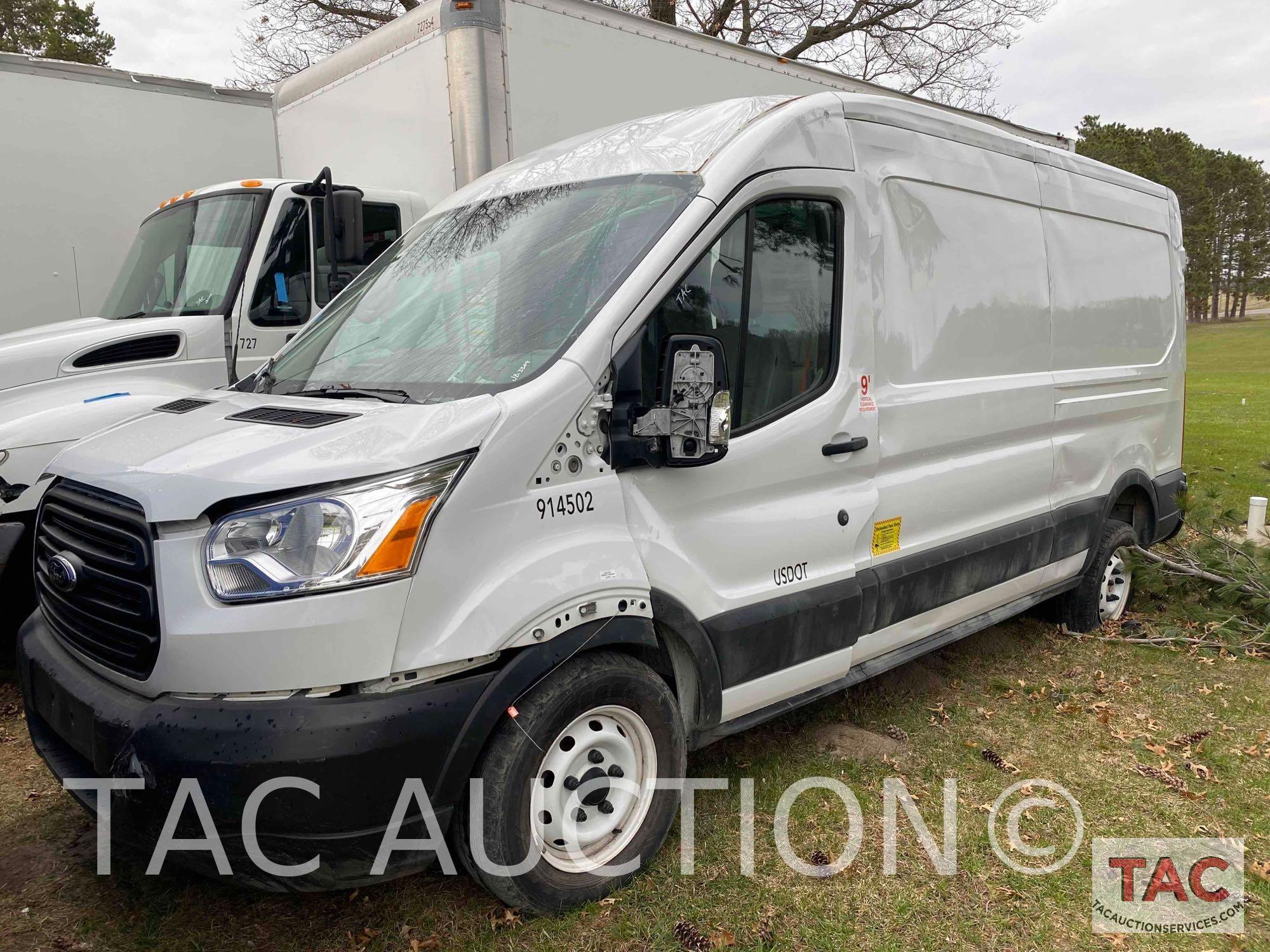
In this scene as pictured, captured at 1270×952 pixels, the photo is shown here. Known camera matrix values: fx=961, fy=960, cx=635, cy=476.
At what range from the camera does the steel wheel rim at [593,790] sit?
2830 mm

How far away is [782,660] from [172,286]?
15.0ft

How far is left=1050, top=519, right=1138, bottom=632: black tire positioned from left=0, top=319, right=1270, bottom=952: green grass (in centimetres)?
35

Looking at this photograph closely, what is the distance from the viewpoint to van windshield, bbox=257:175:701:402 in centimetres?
300

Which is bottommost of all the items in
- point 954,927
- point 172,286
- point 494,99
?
point 954,927

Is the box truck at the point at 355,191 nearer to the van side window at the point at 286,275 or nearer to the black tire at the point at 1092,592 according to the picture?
the van side window at the point at 286,275

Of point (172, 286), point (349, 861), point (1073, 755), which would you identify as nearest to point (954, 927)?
point (1073, 755)

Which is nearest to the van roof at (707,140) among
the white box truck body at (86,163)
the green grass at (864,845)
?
the green grass at (864,845)

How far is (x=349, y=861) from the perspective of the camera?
→ 2498 mm

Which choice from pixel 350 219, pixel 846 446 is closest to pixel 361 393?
pixel 846 446

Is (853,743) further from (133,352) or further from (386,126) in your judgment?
(386,126)

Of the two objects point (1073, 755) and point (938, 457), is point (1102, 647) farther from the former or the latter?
point (938, 457)

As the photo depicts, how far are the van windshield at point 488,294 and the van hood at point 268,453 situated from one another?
197mm

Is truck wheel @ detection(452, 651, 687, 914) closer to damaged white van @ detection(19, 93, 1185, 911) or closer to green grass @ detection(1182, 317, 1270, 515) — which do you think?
damaged white van @ detection(19, 93, 1185, 911)

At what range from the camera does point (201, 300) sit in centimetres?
584
